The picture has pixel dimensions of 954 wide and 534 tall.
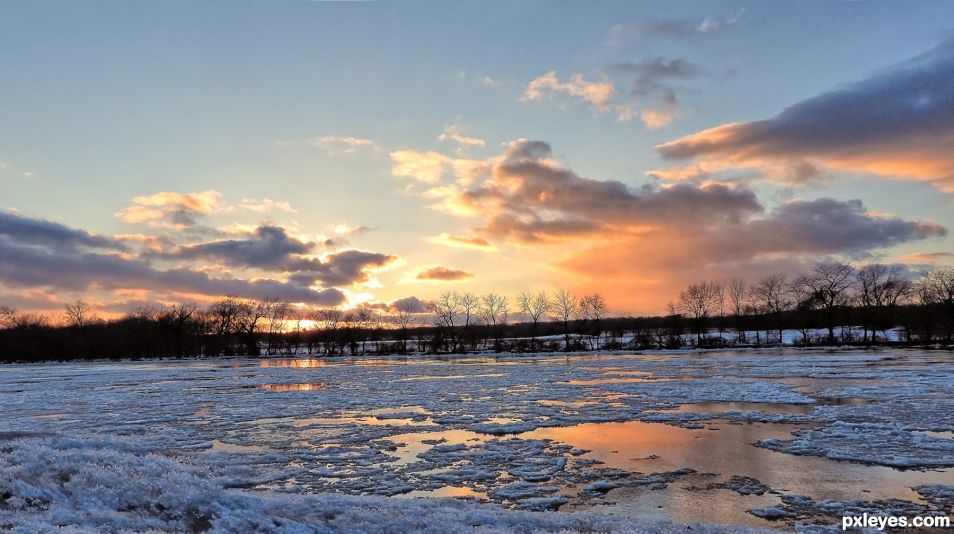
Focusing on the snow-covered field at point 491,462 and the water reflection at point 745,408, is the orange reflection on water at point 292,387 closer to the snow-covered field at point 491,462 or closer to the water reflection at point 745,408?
the snow-covered field at point 491,462

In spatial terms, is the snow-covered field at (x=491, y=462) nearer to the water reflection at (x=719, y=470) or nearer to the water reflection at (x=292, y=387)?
the water reflection at (x=719, y=470)

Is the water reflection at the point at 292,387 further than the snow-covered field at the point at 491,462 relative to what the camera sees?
Yes

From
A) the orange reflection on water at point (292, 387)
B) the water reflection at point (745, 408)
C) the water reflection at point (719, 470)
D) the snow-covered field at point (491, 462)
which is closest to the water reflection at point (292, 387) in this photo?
the orange reflection on water at point (292, 387)

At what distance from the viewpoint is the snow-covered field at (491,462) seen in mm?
7387

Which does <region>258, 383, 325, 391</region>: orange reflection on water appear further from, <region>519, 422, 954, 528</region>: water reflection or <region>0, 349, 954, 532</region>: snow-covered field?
<region>519, 422, 954, 528</region>: water reflection

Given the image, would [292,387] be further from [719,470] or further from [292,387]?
[719,470]

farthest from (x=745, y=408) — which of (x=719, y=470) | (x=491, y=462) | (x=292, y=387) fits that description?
(x=292, y=387)

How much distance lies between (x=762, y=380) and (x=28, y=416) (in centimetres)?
2904

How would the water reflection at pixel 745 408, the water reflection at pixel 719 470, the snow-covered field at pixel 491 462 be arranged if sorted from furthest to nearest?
the water reflection at pixel 745 408
the water reflection at pixel 719 470
the snow-covered field at pixel 491 462

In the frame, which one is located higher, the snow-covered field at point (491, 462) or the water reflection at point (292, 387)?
the snow-covered field at point (491, 462)

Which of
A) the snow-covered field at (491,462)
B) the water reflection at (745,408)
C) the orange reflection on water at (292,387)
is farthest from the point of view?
the orange reflection on water at (292,387)

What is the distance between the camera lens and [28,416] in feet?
Result: 62.7

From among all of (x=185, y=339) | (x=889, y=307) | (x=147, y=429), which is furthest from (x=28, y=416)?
(x=889, y=307)

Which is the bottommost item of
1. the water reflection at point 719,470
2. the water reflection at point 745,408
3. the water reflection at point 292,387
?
the water reflection at point 292,387
